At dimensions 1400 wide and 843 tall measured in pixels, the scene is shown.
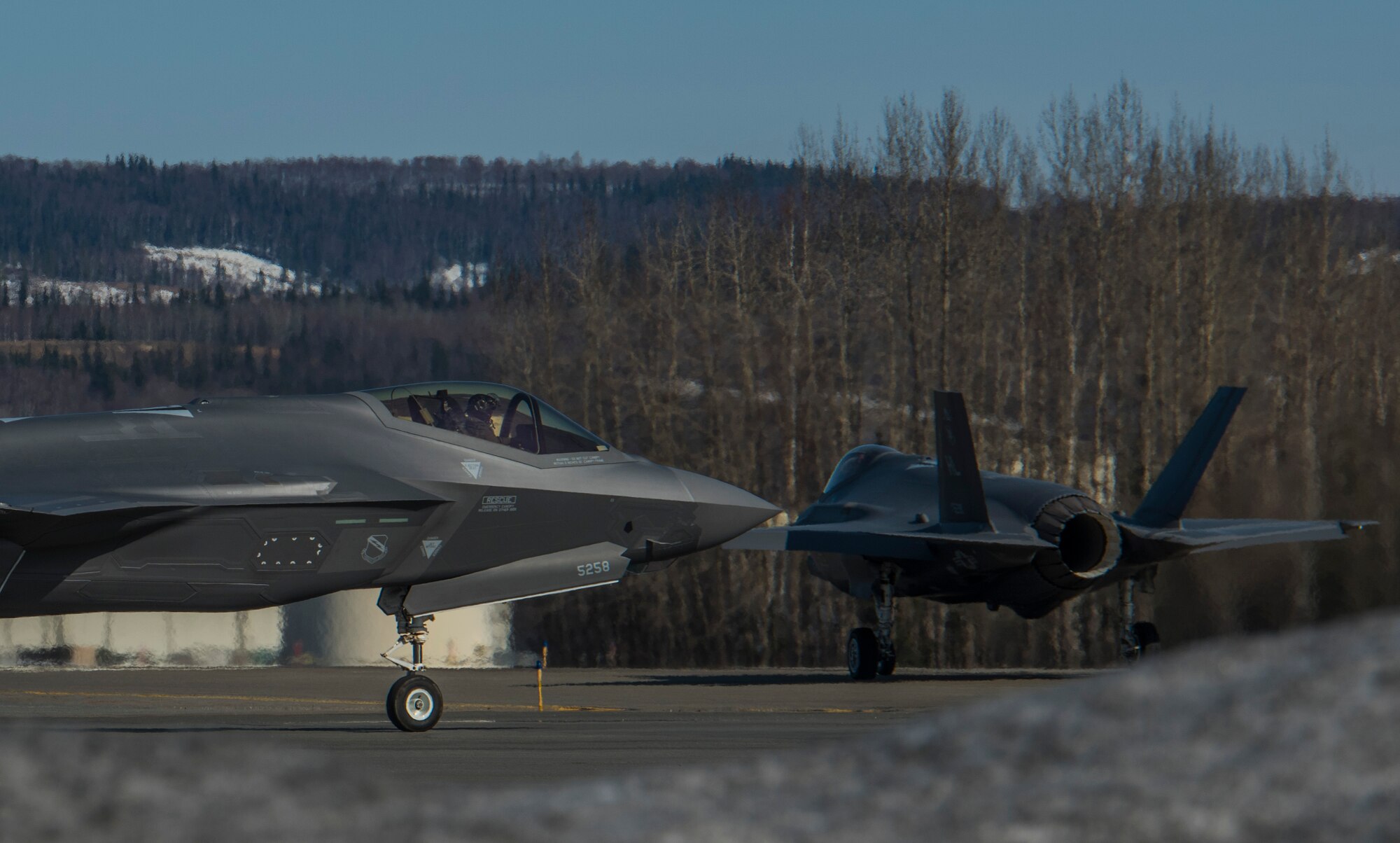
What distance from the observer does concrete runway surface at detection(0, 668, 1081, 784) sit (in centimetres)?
1162

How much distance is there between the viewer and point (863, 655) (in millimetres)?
29141

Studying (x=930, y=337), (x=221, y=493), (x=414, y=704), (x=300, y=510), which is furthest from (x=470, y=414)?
(x=930, y=337)

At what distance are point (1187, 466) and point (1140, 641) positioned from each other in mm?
3147

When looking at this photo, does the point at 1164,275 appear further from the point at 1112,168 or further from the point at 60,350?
the point at 60,350

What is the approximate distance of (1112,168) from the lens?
5466 cm

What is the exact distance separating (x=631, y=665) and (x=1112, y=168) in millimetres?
24099

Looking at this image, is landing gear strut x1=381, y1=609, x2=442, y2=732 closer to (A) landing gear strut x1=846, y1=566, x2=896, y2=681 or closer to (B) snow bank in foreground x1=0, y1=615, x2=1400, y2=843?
(B) snow bank in foreground x1=0, y1=615, x2=1400, y2=843

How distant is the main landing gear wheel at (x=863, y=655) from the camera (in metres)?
29.1

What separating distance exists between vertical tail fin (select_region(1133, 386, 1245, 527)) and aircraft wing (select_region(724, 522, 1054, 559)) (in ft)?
9.46

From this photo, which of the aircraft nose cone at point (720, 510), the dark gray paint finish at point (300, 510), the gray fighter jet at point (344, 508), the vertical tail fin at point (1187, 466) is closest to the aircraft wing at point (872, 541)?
the vertical tail fin at point (1187, 466)

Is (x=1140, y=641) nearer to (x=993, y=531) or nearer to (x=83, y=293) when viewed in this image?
(x=993, y=531)

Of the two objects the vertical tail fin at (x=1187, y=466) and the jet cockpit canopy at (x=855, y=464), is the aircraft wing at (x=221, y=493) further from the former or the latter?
the jet cockpit canopy at (x=855, y=464)

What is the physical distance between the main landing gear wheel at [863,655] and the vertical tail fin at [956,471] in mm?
3177

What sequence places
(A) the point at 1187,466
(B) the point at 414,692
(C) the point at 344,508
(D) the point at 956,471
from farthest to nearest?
1. (A) the point at 1187,466
2. (D) the point at 956,471
3. (B) the point at 414,692
4. (C) the point at 344,508
